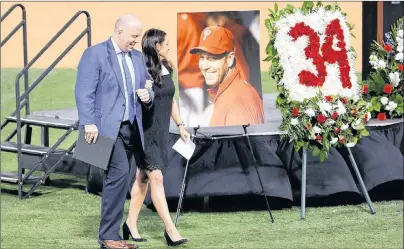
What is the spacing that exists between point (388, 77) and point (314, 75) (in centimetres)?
163

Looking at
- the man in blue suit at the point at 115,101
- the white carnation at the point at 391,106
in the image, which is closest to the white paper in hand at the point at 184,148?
the man in blue suit at the point at 115,101

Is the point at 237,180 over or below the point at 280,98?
below

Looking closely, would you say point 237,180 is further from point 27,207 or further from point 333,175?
point 27,207

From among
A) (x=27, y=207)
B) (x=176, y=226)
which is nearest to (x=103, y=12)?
(x=27, y=207)

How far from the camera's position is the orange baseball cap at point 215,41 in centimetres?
902

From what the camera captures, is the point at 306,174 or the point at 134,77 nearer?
the point at 134,77

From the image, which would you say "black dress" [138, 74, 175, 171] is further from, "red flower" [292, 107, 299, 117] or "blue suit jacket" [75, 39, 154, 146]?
"red flower" [292, 107, 299, 117]

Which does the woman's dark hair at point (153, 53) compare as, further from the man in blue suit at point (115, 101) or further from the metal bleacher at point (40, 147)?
the metal bleacher at point (40, 147)

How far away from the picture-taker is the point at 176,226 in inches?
359

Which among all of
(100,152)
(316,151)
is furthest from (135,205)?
(316,151)

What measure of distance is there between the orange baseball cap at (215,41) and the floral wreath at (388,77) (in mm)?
1943

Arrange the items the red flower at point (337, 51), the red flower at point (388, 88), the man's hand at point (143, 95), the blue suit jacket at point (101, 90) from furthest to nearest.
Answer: the red flower at point (388, 88)
the red flower at point (337, 51)
the man's hand at point (143, 95)
the blue suit jacket at point (101, 90)

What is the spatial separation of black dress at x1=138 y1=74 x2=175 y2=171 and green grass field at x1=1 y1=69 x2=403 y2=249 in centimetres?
60

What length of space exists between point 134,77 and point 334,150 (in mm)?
2503
